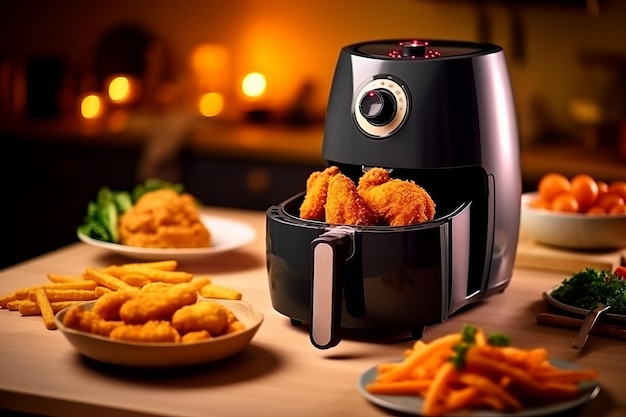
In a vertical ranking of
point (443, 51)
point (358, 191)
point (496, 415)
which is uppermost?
point (443, 51)

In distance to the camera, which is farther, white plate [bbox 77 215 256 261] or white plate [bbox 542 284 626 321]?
white plate [bbox 77 215 256 261]

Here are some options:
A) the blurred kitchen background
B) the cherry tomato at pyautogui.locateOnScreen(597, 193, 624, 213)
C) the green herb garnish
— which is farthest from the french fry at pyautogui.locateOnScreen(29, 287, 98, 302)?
the blurred kitchen background

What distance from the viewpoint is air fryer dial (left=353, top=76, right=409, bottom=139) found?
61.2 inches

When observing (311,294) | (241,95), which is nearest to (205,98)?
(241,95)

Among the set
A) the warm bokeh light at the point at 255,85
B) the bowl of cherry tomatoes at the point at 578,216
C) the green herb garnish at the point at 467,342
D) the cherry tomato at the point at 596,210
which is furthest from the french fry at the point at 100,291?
the warm bokeh light at the point at 255,85

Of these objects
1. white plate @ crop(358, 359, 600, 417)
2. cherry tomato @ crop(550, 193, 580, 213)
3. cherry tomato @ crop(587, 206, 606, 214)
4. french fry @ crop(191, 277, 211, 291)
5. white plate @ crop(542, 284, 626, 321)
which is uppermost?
cherry tomato @ crop(550, 193, 580, 213)

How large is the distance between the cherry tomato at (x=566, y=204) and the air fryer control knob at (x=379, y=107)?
21.9 inches

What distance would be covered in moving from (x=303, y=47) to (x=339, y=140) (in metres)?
2.64

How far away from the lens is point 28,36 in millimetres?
4605

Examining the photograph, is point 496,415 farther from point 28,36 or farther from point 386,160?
point 28,36

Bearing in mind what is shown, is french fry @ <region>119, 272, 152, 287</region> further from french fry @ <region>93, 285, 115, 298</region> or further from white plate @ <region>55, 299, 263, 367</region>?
white plate @ <region>55, 299, 263, 367</region>

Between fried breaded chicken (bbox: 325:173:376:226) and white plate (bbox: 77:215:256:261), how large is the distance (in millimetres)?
444

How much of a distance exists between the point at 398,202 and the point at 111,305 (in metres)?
0.41

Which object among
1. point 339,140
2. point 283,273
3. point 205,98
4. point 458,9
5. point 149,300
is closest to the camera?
point 149,300
